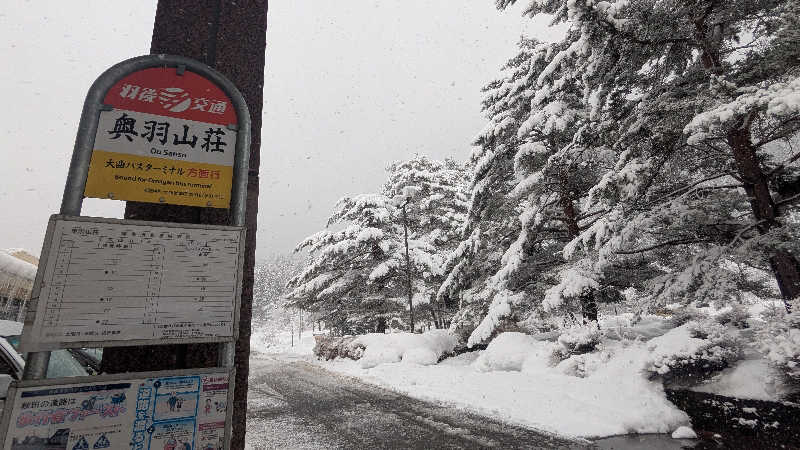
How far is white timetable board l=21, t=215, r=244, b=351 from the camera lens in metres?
1.39

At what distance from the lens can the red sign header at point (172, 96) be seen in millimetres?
1726

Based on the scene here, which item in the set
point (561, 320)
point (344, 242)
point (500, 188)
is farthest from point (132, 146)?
point (344, 242)

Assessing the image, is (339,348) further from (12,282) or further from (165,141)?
(12,282)

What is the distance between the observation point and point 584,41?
6.37m

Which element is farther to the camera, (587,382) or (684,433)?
(587,382)

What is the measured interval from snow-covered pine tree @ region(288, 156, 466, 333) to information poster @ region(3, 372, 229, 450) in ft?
53.6

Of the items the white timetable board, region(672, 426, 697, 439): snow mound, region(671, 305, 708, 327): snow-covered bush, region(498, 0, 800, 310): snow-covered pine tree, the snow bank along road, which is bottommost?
region(672, 426, 697, 439): snow mound

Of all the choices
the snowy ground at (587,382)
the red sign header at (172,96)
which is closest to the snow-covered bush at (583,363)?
the snowy ground at (587,382)

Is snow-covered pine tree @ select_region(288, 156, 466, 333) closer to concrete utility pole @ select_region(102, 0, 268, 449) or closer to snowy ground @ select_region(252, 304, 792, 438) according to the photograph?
snowy ground @ select_region(252, 304, 792, 438)

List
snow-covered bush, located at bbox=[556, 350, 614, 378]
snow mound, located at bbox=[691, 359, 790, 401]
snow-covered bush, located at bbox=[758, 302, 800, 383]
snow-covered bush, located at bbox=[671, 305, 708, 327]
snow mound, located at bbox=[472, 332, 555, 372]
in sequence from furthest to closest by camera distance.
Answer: snow mound, located at bbox=[472, 332, 555, 372]
snow-covered bush, located at bbox=[556, 350, 614, 378]
snow-covered bush, located at bbox=[671, 305, 708, 327]
snow mound, located at bbox=[691, 359, 790, 401]
snow-covered bush, located at bbox=[758, 302, 800, 383]

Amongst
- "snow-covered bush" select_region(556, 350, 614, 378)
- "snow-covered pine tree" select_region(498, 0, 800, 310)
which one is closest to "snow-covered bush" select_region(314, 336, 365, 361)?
"snow-covered bush" select_region(556, 350, 614, 378)

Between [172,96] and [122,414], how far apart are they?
4.62 feet

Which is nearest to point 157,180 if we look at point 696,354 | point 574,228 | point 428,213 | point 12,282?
point 696,354

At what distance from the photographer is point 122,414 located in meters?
1.42
